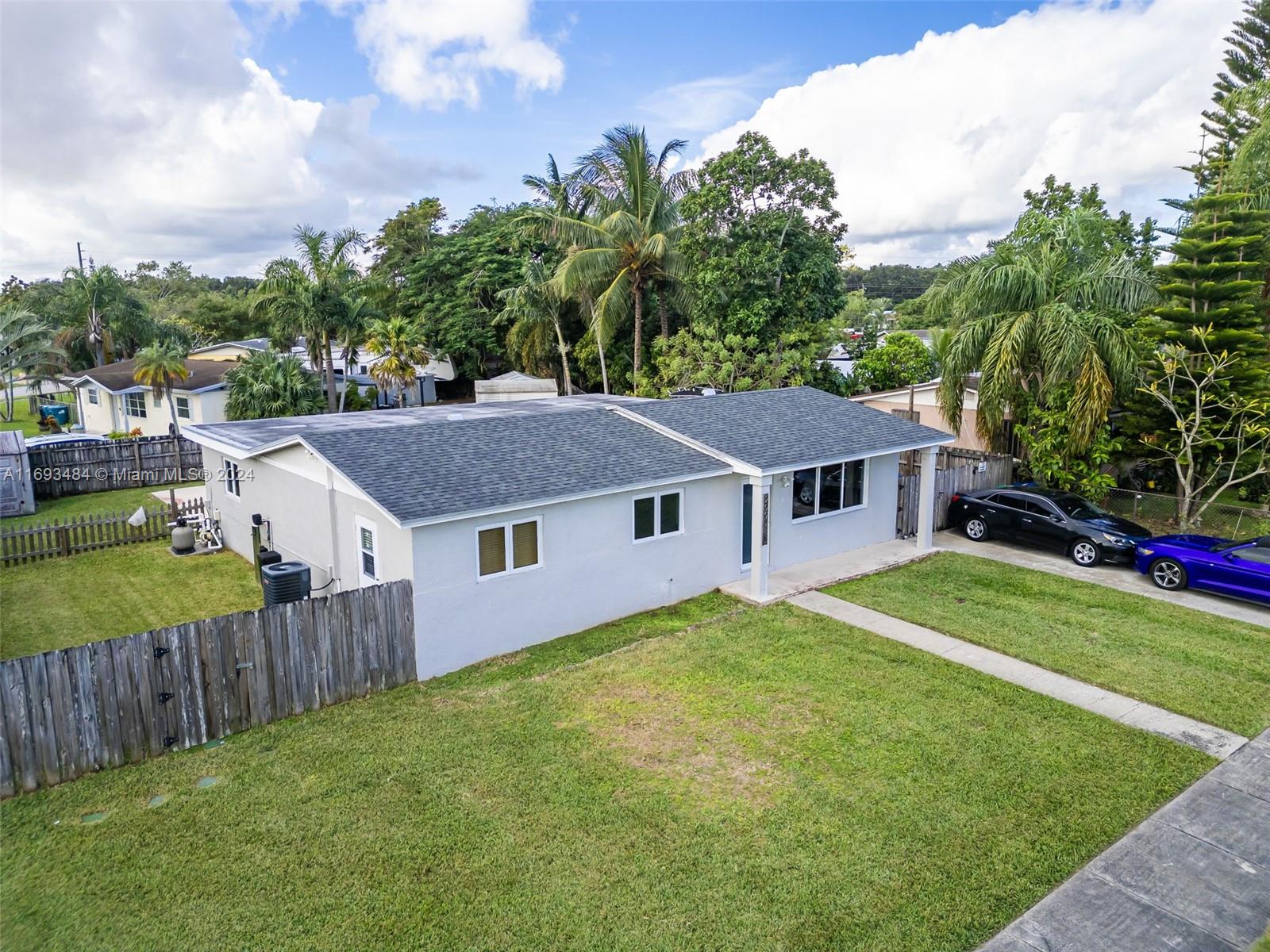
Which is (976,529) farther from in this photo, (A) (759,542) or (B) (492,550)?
(B) (492,550)

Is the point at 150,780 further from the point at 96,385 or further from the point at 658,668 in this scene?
the point at 96,385

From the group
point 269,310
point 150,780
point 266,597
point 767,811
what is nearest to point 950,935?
point 767,811

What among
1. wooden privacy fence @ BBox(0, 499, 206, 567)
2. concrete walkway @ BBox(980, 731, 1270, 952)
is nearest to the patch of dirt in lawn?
concrete walkway @ BBox(980, 731, 1270, 952)

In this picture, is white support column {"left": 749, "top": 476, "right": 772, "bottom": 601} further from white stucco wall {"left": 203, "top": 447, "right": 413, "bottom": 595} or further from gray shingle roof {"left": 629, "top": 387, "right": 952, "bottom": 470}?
white stucco wall {"left": 203, "top": 447, "right": 413, "bottom": 595}

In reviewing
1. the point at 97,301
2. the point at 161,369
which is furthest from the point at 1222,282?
the point at 97,301

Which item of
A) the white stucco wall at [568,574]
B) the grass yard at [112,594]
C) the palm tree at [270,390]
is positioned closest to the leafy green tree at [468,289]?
the palm tree at [270,390]
